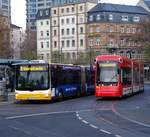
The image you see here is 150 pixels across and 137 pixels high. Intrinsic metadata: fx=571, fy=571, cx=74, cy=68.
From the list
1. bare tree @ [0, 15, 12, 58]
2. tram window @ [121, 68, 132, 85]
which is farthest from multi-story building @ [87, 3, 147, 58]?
tram window @ [121, 68, 132, 85]

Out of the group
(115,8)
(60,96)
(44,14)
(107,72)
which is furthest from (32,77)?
(44,14)

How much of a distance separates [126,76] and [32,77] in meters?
8.65

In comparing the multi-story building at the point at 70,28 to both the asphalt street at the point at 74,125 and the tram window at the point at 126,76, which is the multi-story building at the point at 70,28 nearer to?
the tram window at the point at 126,76

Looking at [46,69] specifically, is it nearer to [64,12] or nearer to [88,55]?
[88,55]

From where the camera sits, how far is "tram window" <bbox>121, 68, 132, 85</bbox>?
41156 millimetres

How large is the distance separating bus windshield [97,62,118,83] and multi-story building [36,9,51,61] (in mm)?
110413

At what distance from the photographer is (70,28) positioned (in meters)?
148

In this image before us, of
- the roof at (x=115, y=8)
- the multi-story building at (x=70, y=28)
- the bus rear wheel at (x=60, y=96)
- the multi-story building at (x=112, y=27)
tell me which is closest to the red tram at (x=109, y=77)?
the bus rear wheel at (x=60, y=96)

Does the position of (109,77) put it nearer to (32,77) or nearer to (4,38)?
(32,77)

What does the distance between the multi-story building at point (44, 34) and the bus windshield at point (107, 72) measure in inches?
4347

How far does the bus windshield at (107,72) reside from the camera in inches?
1578

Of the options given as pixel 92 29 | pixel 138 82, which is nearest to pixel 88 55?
pixel 92 29

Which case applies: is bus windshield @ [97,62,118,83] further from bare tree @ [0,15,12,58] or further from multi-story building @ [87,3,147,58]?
multi-story building @ [87,3,147,58]

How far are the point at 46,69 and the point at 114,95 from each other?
5719mm
